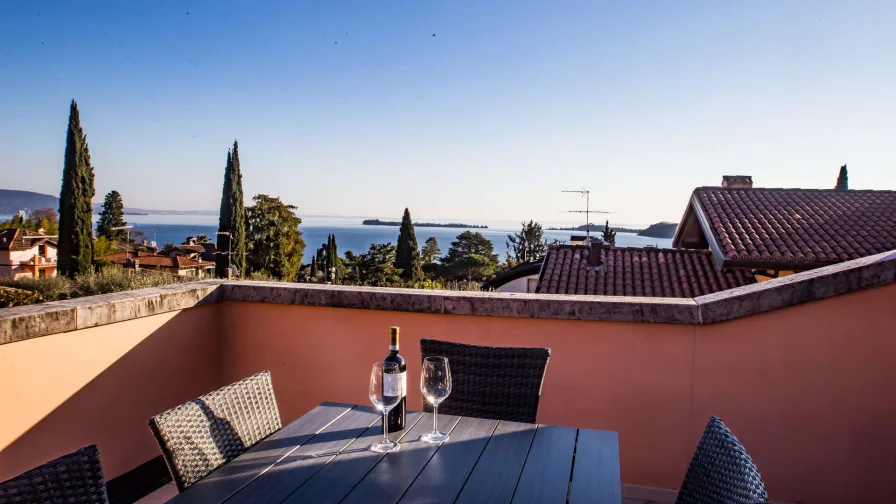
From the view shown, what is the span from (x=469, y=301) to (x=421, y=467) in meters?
1.39

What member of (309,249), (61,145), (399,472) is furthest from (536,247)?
(309,249)

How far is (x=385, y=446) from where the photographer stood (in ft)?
4.74

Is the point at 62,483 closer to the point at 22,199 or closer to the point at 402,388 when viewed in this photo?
the point at 402,388

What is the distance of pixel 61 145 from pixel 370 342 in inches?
842

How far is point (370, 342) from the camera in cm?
285

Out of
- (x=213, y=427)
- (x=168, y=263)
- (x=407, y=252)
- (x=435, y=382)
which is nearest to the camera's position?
(x=213, y=427)

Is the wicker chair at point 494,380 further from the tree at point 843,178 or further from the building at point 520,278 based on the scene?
the tree at point 843,178

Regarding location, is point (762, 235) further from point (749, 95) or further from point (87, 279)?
point (87, 279)

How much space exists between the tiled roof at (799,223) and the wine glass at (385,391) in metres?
7.47

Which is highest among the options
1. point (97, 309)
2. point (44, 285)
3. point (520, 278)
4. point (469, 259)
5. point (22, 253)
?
point (97, 309)

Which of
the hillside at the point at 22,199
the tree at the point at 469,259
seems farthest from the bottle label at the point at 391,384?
the hillside at the point at 22,199

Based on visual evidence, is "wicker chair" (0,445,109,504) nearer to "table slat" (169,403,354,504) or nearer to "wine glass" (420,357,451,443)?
"table slat" (169,403,354,504)

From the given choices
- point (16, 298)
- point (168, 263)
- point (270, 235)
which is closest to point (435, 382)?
point (16, 298)

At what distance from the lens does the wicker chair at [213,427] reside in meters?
1.28
